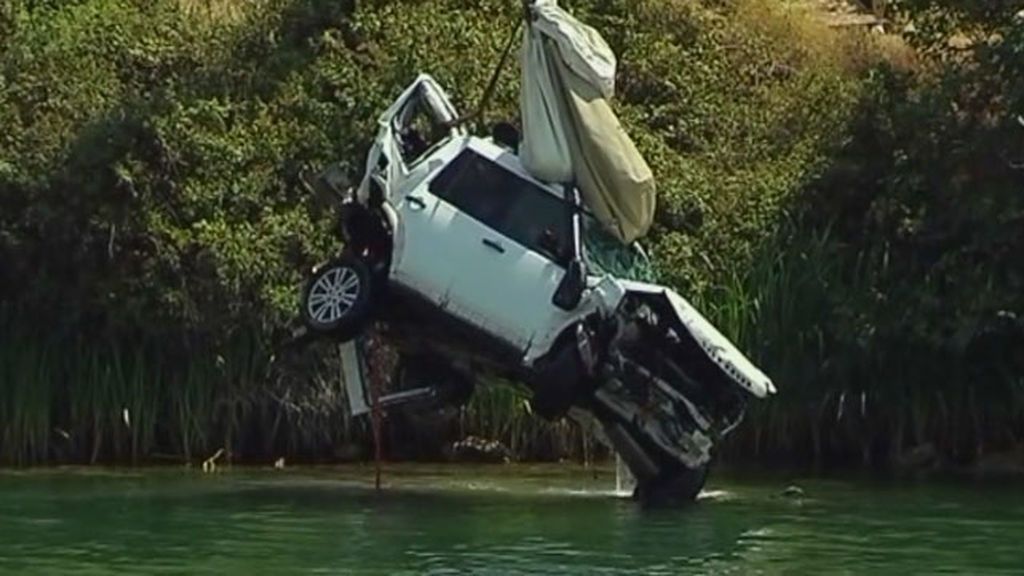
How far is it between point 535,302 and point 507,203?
0.81 metres

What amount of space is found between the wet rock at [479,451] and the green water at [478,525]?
0.42 metres

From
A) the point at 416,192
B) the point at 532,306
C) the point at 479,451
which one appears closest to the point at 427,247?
the point at 416,192

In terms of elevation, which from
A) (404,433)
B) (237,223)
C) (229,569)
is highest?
(237,223)

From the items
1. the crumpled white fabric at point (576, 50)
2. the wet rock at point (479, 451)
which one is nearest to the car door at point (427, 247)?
the crumpled white fabric at point (576, 50)

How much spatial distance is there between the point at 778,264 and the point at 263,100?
5232 millimetres

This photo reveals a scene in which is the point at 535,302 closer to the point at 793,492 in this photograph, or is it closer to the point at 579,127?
the point at 579,127

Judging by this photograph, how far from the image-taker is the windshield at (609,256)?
2047cm

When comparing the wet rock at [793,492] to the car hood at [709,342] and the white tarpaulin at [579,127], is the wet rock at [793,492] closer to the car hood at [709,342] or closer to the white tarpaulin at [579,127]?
the car hood at [709,342]

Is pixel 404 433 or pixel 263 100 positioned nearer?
pixel 404 433

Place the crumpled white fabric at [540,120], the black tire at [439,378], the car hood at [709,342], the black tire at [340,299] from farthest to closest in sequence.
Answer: the black tire at [439,378], the crumpled white fabric at [540,120], the black tire at [340,299], the car hood at [709,342]

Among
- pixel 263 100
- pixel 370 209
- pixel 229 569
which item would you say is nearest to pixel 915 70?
pixel 263 100

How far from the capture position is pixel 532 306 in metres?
20.1

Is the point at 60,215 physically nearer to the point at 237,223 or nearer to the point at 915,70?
the point at 237,223

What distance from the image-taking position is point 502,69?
25.8 metres
